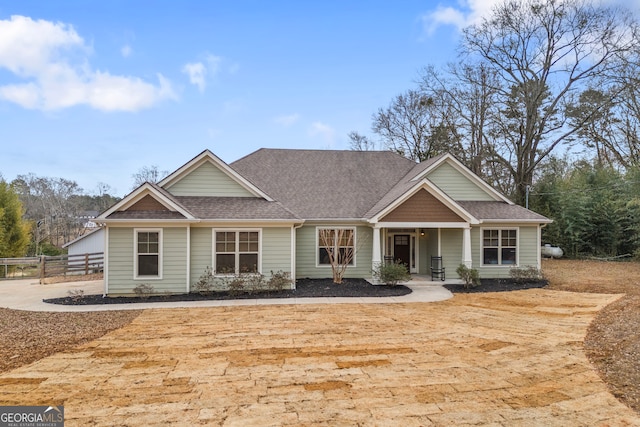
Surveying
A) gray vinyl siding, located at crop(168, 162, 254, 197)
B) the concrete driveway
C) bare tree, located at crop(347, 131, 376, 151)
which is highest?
bare tree, located at crop(347, 131, 376, 151)

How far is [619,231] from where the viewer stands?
22.5 m

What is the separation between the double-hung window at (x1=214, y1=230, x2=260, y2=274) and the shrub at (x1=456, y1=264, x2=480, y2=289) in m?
7.63

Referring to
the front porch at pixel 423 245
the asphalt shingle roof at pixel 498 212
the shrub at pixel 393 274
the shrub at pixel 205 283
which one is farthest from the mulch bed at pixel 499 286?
the shrub at pixel 205 283

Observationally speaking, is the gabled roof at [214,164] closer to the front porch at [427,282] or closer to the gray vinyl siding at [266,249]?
the gray vinyl siding at [266,249]

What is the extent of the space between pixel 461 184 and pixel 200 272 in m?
12.0

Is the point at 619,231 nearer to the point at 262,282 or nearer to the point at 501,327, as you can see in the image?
the point at 501,327

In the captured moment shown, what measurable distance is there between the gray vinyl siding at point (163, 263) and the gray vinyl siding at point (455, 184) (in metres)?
11.2

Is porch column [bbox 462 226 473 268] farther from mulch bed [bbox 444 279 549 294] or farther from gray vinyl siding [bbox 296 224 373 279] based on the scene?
gray vinyl siding [bbox 296 224 373 279]

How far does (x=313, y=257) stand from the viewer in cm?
1544

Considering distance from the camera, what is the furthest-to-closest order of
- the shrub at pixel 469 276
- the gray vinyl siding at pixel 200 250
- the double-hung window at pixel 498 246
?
the double-hung window at pixel 498 246 < the shrub at pixel 469 276 < the gray vinyl siding at pixel 200 250

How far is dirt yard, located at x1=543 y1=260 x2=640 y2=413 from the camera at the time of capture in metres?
5.11

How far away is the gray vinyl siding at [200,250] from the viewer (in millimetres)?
12867

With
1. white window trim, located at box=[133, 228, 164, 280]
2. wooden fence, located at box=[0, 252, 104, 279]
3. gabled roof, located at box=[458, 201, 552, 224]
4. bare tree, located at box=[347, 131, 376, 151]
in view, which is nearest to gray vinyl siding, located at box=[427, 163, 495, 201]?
gabled roof, located at box=[458, 201, 552, 224]

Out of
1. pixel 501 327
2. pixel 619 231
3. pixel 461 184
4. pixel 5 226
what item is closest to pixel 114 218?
pixel 501 327
